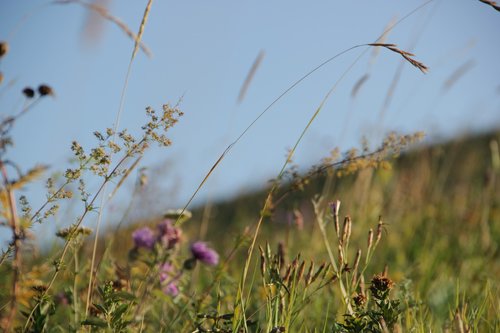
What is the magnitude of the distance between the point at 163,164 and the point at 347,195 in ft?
5.51

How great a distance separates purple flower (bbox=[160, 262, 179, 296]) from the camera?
170cm

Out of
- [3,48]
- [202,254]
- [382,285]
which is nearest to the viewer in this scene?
[3,48]

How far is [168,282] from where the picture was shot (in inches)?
67.6

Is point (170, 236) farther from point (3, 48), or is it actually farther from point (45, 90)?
point (3, 48)

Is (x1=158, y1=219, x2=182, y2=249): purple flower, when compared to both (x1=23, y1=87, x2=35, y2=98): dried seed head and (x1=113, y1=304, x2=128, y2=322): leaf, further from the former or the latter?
(x1=23, y1=87, x2=35, y2=98): dried seed head

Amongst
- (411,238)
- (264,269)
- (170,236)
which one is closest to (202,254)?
(170,236)

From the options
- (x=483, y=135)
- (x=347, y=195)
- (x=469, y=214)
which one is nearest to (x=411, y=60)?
(x=347, y=195)

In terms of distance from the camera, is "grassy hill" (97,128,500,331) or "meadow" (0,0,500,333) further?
"grassy hill" (97,128,500,331)

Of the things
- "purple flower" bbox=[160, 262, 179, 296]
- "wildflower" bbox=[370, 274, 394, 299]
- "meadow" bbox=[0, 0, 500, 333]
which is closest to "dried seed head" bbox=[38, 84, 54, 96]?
"meadow" bbox=[0, 0, 500, 333]

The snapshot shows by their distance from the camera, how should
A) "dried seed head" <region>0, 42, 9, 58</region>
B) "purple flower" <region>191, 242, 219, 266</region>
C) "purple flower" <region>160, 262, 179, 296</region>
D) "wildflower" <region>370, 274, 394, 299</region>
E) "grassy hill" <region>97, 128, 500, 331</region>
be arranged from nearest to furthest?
1. "dried seed head" <region>0, 42, 9, 58</region>
2. "wildflower" <region>370, 274, 394, 299</region>
3. "purple flower" <region>160, 262, 179, 296</region>
4. "purple flower" <region>191, 242, 219, 266</region>
5. "grassy hill" <region>97, 128, 500, 331</region>

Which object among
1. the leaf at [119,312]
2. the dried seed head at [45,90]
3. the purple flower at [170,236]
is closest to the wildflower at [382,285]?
the leaf at [119,312]

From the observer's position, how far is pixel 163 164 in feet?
8.17

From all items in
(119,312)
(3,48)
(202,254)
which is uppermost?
(3,48)

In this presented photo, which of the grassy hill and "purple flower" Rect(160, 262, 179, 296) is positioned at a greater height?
the grassy hill
